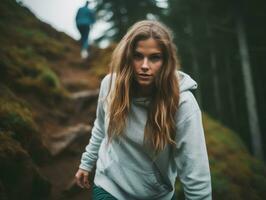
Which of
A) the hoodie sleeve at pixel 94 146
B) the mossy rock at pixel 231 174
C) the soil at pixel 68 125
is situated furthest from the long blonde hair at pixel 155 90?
the mossy rock at pixel 231 174

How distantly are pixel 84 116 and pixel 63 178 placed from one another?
2.95 meters

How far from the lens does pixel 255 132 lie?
1555 centimetres

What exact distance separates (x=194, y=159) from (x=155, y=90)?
73cm

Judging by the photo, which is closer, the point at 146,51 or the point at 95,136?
the point at 146,51

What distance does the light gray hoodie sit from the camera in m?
2.31

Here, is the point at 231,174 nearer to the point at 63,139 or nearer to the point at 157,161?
the point at 63,139

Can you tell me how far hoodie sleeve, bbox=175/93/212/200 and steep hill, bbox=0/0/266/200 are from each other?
259 centimetres

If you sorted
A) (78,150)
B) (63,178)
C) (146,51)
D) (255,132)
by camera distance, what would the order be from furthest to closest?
(255,132)
(78,150)
(63,178)
(146,51)

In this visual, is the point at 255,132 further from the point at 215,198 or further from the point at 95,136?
the point at 95,136

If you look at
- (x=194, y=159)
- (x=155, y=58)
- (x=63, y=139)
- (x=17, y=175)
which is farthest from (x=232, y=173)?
(x=155, y=58)

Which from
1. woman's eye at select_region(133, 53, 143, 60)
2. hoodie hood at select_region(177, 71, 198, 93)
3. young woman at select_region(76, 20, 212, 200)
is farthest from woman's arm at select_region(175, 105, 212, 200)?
woman's eye at select_region(133, 53, 143, 60)

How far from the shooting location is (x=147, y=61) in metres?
2.53

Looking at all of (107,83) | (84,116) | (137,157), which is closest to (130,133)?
(137,157)

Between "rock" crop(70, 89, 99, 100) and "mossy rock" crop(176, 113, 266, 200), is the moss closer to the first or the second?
"mossy rock" crop(176, 113, 266, 200)
